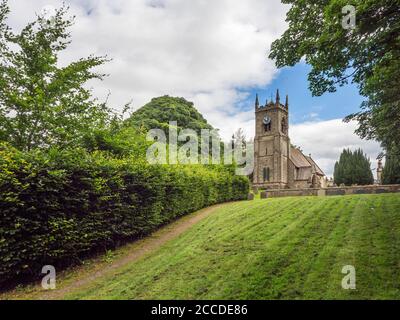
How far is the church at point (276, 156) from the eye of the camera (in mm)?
61494

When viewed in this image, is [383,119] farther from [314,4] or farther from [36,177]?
[36,177]

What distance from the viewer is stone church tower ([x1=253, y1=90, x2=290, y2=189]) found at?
61.2m

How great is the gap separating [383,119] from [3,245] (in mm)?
15341

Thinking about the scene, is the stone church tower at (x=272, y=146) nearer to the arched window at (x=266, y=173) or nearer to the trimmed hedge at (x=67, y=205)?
the arched window at (x=266, y=173)

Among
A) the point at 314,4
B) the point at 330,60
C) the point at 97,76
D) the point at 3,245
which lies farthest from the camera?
the point at 97,76

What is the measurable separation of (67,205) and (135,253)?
3.50 m

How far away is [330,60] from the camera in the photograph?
7.20m

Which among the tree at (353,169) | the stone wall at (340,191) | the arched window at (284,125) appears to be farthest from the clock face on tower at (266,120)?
the stone wall at (340,191)

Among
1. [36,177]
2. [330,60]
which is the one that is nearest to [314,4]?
[330,60]

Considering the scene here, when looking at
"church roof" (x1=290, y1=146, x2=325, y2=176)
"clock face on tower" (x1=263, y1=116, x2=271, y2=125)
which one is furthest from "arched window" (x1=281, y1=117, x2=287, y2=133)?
"church roof" (x1=290, y1=146, x2=325, y2=176)

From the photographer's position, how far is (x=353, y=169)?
47.9m

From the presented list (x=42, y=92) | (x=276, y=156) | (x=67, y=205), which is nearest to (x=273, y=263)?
(x=67, y=205)

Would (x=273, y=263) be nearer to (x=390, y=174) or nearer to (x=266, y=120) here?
(x=390, y=174)
